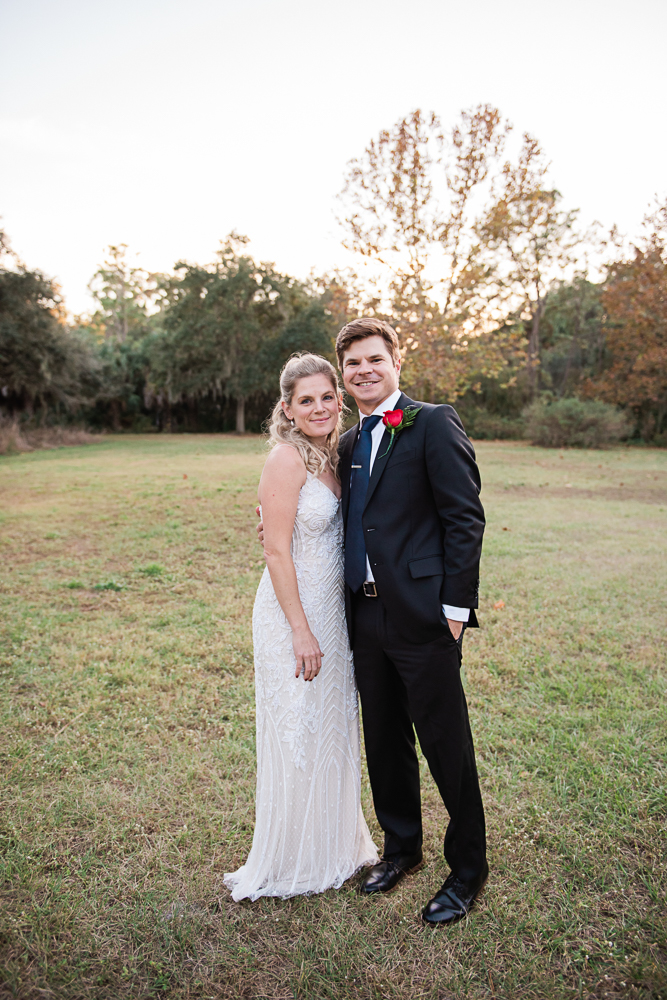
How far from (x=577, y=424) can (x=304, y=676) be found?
920 inches

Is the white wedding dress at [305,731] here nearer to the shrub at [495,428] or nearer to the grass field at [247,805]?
the grass field at [247,805]

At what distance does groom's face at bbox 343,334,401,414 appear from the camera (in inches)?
87.0

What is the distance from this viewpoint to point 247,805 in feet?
9.50

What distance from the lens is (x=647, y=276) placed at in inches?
929

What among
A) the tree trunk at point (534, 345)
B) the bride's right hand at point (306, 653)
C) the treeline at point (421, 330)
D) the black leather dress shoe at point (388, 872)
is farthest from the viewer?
the tree trunk at point (534, 345)

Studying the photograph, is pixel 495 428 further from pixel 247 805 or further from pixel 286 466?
pixel 286 466

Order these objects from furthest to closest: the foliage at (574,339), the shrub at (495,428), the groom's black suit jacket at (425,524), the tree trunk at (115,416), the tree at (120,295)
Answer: the tree at (120,295), the tree trunk at (115,416), the foliage at (574,339), the shrub at (495,428), the groom's black suit jacket at (425,524)

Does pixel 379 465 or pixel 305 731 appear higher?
pixel 379 465

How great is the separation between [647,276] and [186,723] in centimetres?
2626

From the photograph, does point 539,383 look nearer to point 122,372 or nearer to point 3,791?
point 122,372

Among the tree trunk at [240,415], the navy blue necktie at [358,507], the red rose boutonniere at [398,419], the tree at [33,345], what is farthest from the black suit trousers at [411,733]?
the tree trunk at [240,415]

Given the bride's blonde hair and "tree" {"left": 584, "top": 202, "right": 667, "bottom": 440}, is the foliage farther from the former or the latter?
the bride's blonde hair

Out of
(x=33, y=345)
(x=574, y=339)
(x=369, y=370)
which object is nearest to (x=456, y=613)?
(x=369, y=370)

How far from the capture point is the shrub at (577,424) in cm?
2289
